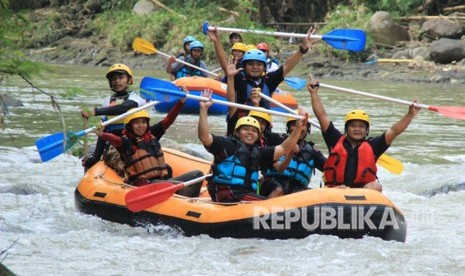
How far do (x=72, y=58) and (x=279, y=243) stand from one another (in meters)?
20.9

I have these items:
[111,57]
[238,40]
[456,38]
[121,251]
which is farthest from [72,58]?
[121,251]

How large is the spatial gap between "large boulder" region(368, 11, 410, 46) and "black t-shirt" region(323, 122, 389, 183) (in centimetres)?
1548

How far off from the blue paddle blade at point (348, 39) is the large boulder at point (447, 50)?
507 inches

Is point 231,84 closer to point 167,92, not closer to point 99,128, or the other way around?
point 167,92

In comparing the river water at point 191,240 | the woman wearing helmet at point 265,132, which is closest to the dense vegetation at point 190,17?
the river water at point 191,240

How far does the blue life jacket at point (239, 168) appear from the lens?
6.66 m

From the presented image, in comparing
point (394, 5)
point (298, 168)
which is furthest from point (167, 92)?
point (394, 5)

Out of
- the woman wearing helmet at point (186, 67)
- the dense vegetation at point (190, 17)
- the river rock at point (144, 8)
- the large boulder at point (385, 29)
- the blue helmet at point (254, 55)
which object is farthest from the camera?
the river rock at point (144, 8)

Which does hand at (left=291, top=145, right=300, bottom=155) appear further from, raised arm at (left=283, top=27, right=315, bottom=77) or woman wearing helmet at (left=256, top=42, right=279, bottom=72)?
woman wearing helmet at (left=256, top=42, right=279, bottom=72)

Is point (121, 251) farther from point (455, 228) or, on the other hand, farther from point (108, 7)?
point (108, 7)

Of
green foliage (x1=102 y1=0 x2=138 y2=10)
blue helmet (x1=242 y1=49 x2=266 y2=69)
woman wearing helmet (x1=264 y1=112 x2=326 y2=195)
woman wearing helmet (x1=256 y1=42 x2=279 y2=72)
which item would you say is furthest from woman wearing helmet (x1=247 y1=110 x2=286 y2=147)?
green foliage (x1=102 y1=0 x2=138 y2=10)

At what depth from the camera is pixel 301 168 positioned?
727 cm

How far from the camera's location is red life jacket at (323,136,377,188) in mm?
6801

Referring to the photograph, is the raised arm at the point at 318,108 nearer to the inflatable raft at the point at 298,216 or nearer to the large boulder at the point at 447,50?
the inflatable raft at the point at 298,216
